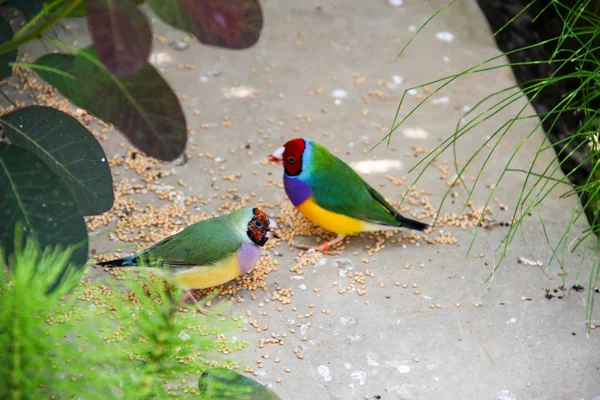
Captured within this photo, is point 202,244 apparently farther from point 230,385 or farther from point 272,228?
point 230,385

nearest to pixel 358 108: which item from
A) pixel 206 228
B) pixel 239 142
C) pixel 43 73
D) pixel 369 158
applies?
pixel 369 158

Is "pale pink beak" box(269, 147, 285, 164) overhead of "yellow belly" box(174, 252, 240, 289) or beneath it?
overhead

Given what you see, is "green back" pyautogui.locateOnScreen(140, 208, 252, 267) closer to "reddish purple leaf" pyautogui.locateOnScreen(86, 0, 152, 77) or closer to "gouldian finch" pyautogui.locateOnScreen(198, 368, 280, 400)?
"gouldian finch" pyautogui.locateOnScreen(198, 368, 280, 400)

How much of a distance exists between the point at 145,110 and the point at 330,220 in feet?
4.79

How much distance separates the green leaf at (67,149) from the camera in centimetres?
225

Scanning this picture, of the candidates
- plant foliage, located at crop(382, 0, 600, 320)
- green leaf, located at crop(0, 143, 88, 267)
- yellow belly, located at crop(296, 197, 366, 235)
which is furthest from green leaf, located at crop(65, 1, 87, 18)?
yellow belly, located at crop(296, 197, 366, 235)

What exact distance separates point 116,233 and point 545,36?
2727mm

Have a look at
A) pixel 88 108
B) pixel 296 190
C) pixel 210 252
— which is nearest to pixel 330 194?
pixel 296 190

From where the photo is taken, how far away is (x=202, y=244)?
9.44 feet

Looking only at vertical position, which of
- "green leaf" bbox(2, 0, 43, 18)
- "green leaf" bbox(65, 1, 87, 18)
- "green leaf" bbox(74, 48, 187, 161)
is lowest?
"green leaf" bbox(74, 48, 187, 161)

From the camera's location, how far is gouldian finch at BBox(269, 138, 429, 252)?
10.6ft

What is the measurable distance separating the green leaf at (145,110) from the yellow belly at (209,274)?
98cm

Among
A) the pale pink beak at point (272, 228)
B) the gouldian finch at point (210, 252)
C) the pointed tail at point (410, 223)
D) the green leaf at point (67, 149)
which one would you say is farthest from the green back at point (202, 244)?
the pointed tail at point (410, 223)

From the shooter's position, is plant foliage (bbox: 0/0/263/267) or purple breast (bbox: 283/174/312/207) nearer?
plant foliage (bbox: 0/0/263/267)
